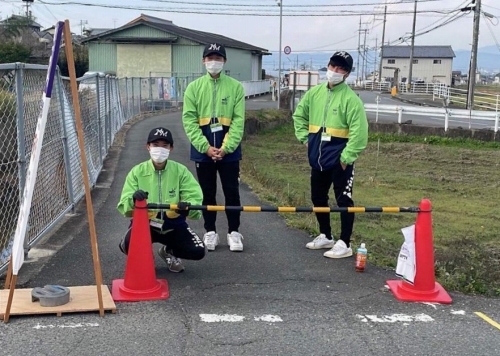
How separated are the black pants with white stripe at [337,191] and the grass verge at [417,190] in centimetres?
45

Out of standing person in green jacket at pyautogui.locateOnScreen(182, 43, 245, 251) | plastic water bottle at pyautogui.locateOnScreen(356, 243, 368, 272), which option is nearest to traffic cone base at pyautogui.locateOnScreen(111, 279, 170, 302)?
standing person in green jacket at pyautogui.locateOnScreen(182, 43, 245, 251)

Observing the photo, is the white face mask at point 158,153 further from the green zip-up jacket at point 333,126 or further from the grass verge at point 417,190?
the grass verge at point 417,190

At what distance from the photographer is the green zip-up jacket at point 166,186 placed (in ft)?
16.0

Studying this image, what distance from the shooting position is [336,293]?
15.8ft

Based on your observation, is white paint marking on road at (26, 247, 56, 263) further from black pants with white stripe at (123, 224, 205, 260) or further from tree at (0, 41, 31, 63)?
tree at (0, 41, 31, 63)

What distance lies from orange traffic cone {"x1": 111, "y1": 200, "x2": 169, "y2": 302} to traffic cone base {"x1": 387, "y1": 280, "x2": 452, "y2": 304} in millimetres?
1896

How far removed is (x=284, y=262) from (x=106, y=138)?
27.4 feet

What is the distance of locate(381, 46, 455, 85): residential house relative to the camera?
3361 inches

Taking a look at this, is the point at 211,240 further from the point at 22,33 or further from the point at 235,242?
the point at 22,33

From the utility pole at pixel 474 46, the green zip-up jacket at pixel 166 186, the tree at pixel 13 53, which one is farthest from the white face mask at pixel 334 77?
the tree at pixel 13 53

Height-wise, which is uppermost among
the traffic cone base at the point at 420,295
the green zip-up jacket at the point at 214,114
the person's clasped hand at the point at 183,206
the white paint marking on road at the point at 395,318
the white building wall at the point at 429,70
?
the white building wall at the point at 429,70

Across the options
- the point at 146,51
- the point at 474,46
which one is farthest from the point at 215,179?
the point at 146,51

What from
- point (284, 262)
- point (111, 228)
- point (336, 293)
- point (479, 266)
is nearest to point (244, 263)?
point (284, 262)

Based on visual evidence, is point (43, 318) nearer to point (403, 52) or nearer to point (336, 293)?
point (336, 293)
